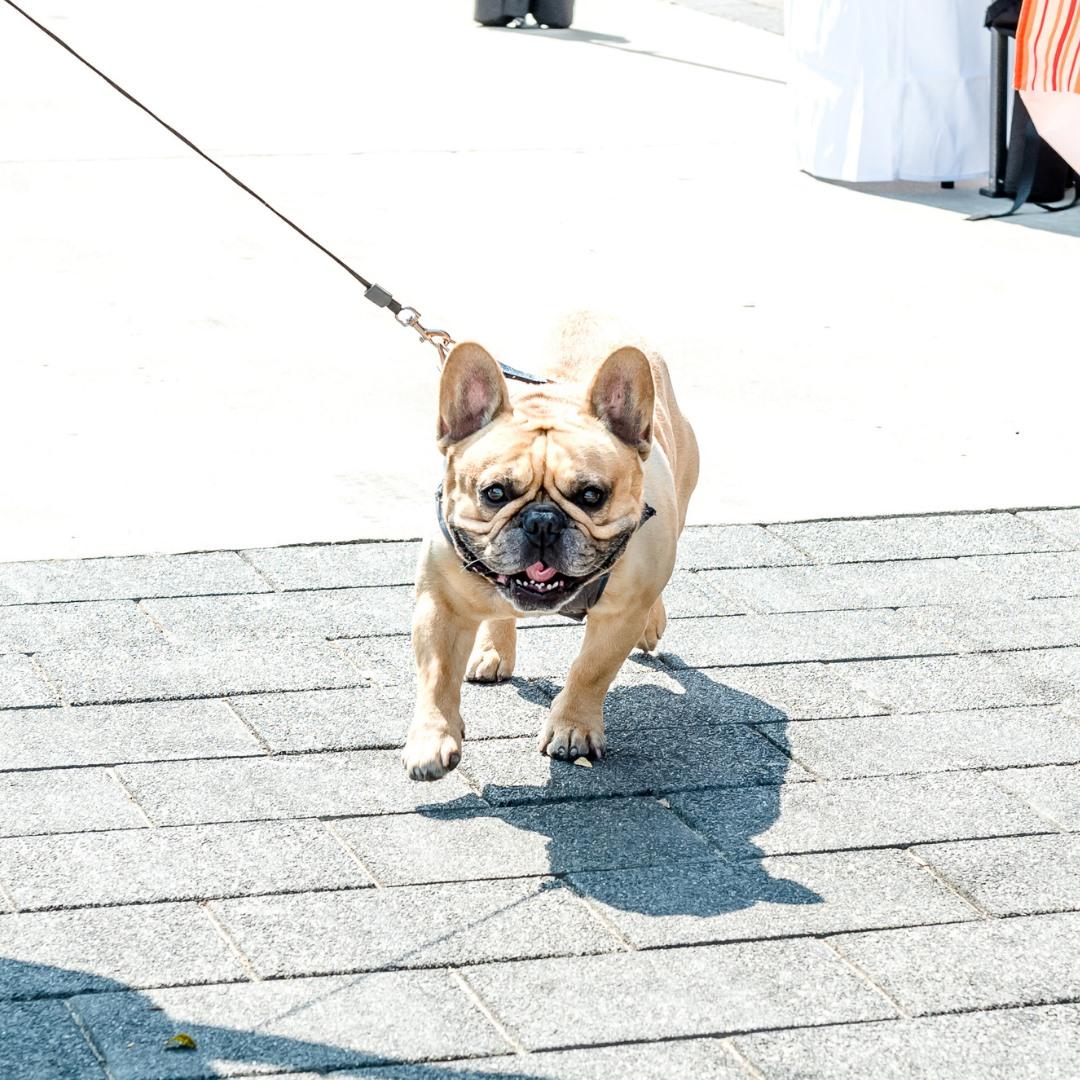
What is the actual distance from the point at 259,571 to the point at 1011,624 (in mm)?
2081

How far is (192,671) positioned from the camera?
15.5 feet

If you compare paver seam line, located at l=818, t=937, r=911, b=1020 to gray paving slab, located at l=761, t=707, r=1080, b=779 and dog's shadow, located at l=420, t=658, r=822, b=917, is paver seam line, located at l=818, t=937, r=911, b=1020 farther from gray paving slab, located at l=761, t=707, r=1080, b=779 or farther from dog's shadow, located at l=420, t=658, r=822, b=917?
gray paving slab, located at l=761, t=707, r=1080, b=779

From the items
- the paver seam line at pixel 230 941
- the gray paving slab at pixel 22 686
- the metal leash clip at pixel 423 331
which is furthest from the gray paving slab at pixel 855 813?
the gray paving slab at pixel 22 686

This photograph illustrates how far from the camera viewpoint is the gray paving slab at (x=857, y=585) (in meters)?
5.37

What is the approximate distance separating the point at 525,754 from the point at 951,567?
1.82 m

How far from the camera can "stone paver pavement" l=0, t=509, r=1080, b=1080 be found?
3.27 metres

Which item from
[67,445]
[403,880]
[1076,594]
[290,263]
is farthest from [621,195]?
[403,880]

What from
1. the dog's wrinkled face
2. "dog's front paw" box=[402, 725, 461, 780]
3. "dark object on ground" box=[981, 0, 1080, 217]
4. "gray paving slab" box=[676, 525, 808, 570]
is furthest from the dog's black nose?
"dark object on ground" box=[981, 0, 1080, 217]

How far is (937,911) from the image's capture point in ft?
12.3

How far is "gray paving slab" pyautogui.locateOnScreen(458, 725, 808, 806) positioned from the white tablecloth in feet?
20.3

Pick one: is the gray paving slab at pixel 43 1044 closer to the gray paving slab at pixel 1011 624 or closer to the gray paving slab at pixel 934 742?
the gray paving slab at pixel 934 742

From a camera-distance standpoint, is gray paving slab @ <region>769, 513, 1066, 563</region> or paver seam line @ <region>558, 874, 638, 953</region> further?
gray paving slab @ <region>769, 513, 1066, 563</region>

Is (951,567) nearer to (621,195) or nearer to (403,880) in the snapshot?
(403,880)

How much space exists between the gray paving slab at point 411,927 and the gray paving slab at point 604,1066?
334 millimetres
